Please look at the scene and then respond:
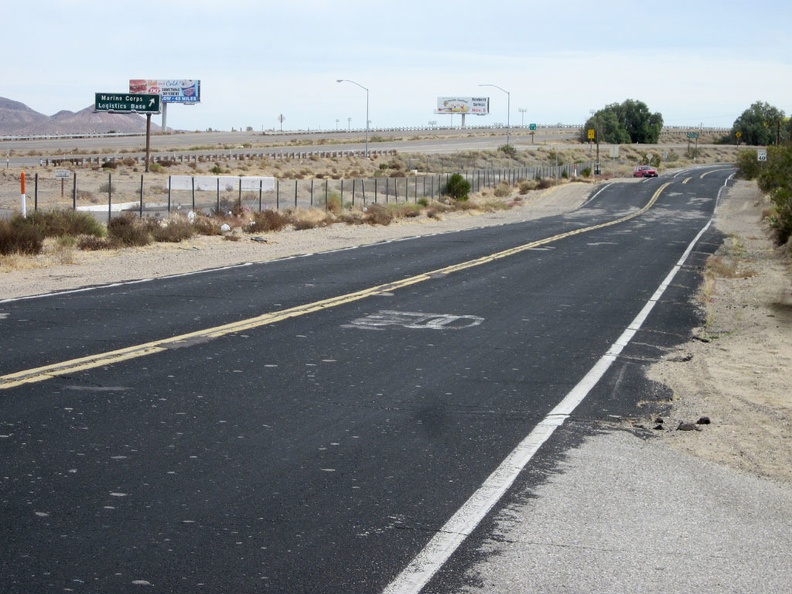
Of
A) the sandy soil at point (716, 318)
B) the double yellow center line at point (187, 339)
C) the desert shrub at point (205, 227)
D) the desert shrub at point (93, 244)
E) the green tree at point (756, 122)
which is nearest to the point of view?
the sandy soil at point (716, 318)

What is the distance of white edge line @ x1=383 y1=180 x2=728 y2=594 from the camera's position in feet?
17.7

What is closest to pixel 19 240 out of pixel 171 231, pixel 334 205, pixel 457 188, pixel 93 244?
pixel 93 244

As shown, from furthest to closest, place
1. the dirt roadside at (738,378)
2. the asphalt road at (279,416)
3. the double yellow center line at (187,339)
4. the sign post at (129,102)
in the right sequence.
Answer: the sign post at (129,102)
the double yellow center line at (187,339)
the dirt roadside at (738,378)
the asphalt road at (279,416)

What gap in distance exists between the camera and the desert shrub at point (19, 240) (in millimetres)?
23297

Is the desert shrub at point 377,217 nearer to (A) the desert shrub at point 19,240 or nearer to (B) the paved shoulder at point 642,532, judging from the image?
(A) the desert shrub at point 19,240

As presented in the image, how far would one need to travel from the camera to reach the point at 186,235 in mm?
29500

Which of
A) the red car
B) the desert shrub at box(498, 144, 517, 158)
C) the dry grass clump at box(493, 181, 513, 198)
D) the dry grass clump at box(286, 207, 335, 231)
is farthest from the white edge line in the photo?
the desert shrub at box(498, 144, 517, 158)

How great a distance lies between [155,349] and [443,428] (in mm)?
4424

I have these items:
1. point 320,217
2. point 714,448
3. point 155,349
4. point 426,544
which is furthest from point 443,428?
point 320,217

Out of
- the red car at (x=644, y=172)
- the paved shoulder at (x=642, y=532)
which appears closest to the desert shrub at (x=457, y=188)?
the red car at (x=644, y=172)

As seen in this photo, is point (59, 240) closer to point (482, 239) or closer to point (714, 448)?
point (482, 239)

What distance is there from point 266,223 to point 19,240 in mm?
12460

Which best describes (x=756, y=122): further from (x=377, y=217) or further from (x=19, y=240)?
(x=19, y=240)

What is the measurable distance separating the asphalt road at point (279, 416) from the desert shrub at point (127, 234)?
8248 mm
